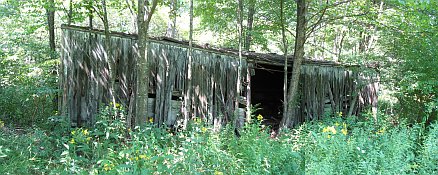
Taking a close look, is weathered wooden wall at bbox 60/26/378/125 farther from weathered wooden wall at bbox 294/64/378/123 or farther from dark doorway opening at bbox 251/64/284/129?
dark doorway opening at bbox 251/64/284/129

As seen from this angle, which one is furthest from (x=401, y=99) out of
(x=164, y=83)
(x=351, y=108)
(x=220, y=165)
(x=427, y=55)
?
(x=220, y=165)

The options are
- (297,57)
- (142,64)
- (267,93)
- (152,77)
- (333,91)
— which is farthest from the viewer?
(267,93)

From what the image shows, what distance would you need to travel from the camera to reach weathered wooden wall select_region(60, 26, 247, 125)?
25.8ft

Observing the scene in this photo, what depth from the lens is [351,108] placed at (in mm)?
12250

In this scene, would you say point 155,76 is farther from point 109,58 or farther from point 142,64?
point 142,64

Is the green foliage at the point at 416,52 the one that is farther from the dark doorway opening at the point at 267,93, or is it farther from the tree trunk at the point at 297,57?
the dark doorway opening at the point at 267,93

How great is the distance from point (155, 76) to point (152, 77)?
0.26 ft

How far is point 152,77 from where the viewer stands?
8.65m

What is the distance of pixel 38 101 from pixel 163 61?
3.98 metres

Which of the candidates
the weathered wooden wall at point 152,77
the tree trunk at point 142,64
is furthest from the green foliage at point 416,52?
the tree trunk at point 142,64

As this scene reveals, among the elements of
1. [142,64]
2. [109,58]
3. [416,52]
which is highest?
[416,52]

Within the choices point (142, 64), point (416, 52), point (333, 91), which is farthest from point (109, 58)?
point (333, 91)

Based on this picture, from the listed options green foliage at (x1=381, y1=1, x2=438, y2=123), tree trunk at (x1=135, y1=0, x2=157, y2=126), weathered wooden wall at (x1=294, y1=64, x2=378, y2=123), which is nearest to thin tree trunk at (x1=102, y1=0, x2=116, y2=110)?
tree trunk at (x1=135, y1=0, x2=157, y2=126)

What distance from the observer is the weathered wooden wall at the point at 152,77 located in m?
7.88
